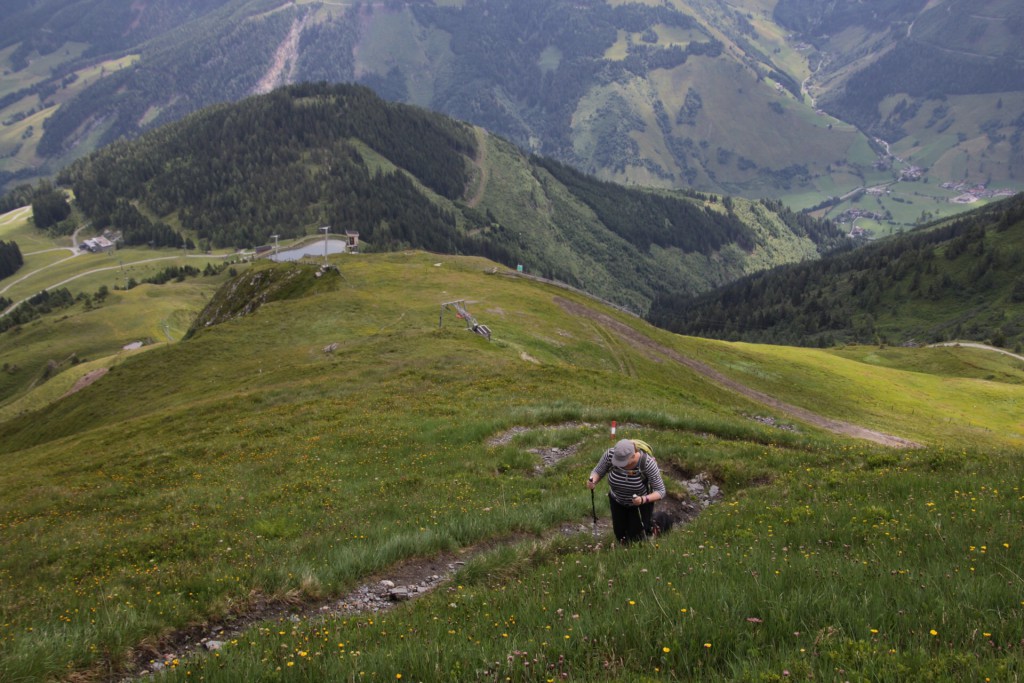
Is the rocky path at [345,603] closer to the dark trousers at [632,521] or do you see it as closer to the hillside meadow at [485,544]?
the hillside meadow at [485,544]

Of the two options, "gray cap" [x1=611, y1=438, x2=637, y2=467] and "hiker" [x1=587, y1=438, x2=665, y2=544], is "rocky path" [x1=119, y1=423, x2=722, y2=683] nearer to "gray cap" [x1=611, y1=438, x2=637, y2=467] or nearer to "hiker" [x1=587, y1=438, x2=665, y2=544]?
"hiker" [x1=587, y1=438, x2=665, y2=544]

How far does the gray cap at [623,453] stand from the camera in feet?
36.2

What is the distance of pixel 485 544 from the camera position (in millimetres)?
13758

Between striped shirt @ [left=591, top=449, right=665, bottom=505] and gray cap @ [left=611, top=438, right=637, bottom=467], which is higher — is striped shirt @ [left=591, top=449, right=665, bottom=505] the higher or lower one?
the lower one

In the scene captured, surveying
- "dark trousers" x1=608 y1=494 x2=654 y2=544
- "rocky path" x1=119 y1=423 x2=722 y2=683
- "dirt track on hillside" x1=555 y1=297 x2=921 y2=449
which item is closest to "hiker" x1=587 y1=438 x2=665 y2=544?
"dark trousers" x1=608 y1=494 x2=654 y2=544

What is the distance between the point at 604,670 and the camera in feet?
19.8

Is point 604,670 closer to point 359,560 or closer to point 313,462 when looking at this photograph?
point 359,560

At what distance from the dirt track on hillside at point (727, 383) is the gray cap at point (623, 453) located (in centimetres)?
3824

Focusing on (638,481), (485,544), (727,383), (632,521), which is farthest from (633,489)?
(727,383)

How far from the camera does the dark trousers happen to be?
446 inches

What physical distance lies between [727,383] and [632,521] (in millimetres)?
54880

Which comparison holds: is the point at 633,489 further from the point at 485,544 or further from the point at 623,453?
the point at 485,544

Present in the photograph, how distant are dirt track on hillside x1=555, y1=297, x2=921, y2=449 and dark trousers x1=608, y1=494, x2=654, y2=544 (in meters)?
37.6

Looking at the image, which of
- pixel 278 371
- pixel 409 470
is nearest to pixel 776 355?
pixel 278 371
